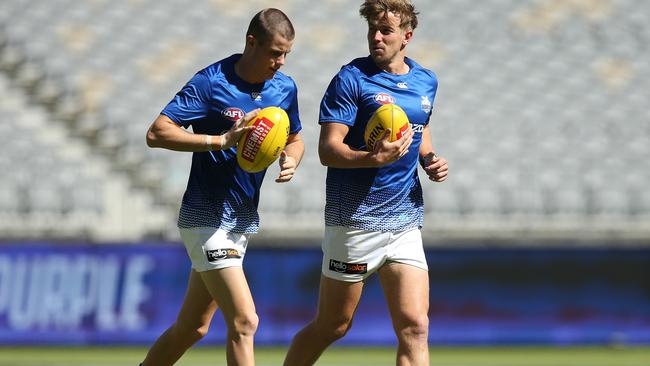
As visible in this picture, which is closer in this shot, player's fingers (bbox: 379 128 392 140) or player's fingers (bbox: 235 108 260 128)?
player's fingers (bbox: 379 128 392 140)

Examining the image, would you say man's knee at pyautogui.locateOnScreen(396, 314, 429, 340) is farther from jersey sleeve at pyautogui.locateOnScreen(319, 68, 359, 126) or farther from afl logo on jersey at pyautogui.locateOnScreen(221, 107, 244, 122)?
afl logo on jersey at pyautogui.locateOnScreen(221, 107, 244, 122)

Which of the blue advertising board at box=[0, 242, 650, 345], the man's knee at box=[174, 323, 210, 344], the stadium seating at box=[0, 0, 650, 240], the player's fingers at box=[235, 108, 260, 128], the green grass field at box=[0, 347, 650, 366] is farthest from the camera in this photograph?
the stadium seating at box=[0, 0, 650, 240]

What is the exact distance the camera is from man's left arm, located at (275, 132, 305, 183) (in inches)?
230

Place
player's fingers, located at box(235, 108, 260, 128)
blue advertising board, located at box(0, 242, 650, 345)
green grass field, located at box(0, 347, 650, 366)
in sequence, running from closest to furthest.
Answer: player's fingers, located at box(235, 108, 260, 128) → green grass field, located at box(0, 347, 650, 366) → blue advertising board, located at box(0, 242, 650, 345)

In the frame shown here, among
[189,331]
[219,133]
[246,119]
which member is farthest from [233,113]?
[189,331]

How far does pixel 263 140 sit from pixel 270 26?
59 centimetres

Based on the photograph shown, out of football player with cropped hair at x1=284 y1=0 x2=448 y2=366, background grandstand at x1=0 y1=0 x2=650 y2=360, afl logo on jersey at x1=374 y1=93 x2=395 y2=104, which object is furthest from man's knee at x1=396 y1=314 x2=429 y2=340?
background grandstand at x1=0 y1=0 x2=650 y2=360

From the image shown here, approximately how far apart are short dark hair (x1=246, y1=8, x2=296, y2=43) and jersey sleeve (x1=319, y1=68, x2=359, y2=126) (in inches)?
14.0

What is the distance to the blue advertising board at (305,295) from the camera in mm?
12086

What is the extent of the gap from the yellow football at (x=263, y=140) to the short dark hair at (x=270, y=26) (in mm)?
380

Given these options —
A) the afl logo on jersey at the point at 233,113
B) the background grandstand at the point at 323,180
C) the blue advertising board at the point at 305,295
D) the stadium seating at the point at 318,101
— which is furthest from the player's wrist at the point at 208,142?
the stadium seating at the point at 318,101

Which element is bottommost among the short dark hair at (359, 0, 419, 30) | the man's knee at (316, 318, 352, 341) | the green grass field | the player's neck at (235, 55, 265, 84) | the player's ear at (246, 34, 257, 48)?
the green grass field

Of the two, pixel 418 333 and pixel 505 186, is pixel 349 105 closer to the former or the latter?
pixel 418 333

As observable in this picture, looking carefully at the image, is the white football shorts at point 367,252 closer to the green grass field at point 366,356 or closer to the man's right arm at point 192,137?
the man's right arm at point 192,137
